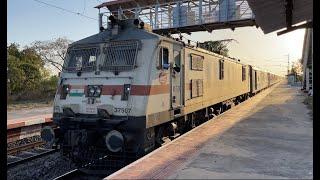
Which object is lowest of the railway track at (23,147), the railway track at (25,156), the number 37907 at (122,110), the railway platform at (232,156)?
the railway track at (25,156)

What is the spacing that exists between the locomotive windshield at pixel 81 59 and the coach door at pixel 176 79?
81.0 inches

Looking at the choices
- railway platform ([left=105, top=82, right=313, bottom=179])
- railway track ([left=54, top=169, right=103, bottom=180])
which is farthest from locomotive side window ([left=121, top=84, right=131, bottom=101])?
railway track ([left=54, top=169, right=103, bottom=180])

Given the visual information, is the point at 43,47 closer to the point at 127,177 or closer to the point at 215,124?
the point at 215,124

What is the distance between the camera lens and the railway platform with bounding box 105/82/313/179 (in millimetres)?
6871

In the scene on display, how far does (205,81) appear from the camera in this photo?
45.3ft

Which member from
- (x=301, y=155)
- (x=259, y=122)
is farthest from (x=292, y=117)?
(x=301, y=155)

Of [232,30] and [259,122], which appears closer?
[259,122]

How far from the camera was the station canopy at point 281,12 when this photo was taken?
864cm

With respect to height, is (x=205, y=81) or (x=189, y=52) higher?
(x=189, y=52)

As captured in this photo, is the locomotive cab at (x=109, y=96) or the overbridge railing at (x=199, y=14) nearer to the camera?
the locomotive cab at (x=109, y=96)

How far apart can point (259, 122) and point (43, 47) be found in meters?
44.4

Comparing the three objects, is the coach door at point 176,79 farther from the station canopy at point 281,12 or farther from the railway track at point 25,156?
the railway track at point 25,156

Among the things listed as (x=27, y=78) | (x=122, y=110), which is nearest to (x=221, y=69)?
(x=122, y=110)

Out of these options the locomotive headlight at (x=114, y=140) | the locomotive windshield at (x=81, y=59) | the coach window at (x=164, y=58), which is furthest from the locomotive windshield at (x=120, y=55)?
the locomotive headlight at (x=114, y=140)
